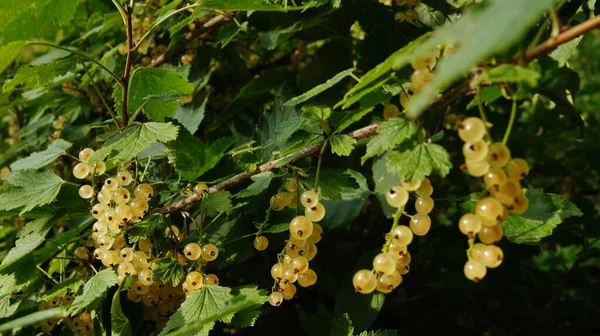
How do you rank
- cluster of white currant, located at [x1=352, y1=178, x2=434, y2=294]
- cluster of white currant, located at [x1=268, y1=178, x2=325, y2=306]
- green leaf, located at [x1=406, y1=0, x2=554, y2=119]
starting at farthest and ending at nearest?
cluster of white currant, located at [x1=268, y1=178, x2=325, y2=306]
cluster of white currant, located at [x1=352, y1=178, x2=434, y2=294]
green leaf, located at [x1=406, y1=0, x2=554, y2=119]

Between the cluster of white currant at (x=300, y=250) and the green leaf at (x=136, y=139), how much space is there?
219 mm

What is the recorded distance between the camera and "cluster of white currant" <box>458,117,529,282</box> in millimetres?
543

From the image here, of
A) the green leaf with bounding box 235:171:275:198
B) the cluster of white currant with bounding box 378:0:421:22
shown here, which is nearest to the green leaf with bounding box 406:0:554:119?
the green leaf with bounding box 235:171:275:198

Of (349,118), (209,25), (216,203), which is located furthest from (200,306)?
(209,25)

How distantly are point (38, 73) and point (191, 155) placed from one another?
310mm

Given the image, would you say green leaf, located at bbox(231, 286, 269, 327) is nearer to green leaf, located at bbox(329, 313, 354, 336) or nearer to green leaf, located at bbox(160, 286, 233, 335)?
green leaf, located at bbox(160, 286, 233, 335)

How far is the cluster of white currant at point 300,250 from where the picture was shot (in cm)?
74

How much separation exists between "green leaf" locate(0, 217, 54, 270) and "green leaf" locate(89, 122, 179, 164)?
0.23 meters

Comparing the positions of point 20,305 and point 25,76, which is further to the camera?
point 20,305

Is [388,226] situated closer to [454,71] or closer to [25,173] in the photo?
[25,173]

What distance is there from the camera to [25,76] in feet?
3.01

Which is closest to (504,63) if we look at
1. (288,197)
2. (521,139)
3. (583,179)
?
(288,197)

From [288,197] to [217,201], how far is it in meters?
0.12

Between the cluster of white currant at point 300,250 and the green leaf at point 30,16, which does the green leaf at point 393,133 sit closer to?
the cluster of white currant at point 300,250
